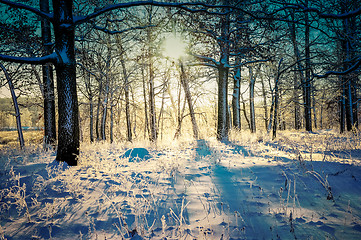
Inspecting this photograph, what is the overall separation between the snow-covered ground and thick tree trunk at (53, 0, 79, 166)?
0.48 metres

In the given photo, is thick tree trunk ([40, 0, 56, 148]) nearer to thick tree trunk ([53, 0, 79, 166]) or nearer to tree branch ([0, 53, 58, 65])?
tree branch ([0, 53, 58, 65])

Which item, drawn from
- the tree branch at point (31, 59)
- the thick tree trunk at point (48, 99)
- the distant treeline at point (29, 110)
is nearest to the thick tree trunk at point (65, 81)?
the tree branch at point (31, 59)

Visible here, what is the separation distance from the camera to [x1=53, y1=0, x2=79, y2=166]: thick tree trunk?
4.28 meters

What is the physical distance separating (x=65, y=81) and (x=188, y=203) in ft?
13.5

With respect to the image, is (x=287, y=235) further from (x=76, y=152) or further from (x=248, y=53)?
(x=248, y=53)

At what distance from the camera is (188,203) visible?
2553 millimetres

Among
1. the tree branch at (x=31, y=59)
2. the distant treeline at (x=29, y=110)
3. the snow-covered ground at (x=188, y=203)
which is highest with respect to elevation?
the tree branch at (x=31, y=59)

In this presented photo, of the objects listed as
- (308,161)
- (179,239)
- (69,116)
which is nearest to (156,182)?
(179,239)

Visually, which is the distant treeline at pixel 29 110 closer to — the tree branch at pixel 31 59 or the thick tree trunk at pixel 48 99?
the thick tree trunk at pixel 48 99

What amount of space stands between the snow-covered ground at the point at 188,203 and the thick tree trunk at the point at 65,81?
477 mm

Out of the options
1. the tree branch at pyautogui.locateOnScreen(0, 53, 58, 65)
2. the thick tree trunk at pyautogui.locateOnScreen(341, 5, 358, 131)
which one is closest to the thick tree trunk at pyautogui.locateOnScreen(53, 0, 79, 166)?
the tree branch at pyautogui.locateOnScreen(0, 53, 58, 65)

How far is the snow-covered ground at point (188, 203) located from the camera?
1.98 meters

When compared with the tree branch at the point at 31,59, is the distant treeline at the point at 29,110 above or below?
below

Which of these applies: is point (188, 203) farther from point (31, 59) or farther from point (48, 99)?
point (48, 99)
